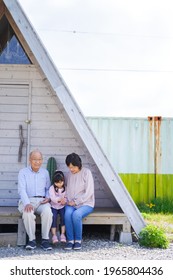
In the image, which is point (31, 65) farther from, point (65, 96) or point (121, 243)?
point (121, 243)

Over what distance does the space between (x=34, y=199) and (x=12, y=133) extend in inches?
63.9

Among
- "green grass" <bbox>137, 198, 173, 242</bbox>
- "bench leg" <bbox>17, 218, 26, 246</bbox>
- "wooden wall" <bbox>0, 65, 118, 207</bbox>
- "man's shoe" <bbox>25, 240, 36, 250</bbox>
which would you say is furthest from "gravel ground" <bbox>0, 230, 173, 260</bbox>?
"green grass" <bbox>137, 198, 173, 242</bbox>

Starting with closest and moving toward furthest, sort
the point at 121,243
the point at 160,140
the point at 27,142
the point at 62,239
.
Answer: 1. the point at 62,239
2. the point at 121,243
3. the point at 27,142
4. the point at 160,140

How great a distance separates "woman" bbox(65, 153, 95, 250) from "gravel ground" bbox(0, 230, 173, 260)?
8.1 inches

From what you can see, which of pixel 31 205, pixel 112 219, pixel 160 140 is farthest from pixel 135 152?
pixel 31 205

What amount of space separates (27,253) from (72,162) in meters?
1.35

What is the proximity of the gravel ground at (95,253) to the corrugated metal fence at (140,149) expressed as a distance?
495 cm

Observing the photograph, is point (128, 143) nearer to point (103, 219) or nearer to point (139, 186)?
point (139, 186)

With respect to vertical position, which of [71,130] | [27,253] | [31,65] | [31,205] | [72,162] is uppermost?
[31,65]

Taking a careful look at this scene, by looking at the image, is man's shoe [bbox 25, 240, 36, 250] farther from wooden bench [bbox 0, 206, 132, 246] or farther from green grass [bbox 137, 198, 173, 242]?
green grass [bbox 137, 198, 173, 242]

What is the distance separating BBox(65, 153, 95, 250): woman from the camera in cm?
589

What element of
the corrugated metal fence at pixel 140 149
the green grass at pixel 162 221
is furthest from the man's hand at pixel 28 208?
the corrugated metal fence at pixel 140 149

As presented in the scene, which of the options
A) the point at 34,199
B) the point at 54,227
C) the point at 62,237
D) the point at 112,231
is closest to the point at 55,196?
the point at 34,199

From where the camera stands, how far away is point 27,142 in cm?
727
